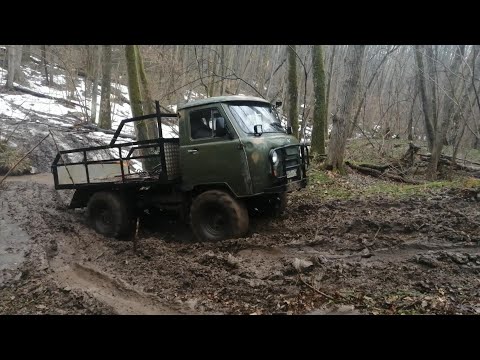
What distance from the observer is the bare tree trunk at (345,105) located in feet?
32.8

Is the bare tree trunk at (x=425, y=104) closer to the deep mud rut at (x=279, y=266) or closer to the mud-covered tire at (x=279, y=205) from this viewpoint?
the deep mud rut at (x=279, y=266)

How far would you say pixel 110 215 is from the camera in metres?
7.91

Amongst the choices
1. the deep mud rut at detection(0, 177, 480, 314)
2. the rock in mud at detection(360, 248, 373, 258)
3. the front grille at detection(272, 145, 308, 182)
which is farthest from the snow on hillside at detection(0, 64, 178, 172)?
the rock in mud at detection(360, 248, 373, 258)

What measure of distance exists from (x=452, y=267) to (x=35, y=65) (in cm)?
3413

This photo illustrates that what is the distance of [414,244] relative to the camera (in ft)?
17.6

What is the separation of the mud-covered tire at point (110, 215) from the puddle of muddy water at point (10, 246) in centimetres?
133

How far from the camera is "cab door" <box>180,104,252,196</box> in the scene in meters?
6.35

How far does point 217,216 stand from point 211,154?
105 cm

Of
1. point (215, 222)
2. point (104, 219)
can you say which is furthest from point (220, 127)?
point (104, 219)

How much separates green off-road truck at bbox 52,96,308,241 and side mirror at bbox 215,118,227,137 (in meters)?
0.02

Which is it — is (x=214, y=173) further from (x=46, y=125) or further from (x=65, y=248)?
(x=46, y=125)

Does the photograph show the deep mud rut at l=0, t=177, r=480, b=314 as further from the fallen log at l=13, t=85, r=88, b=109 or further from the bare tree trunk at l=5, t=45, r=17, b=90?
the fallen log at l=13, t=85, r=88, b=109
